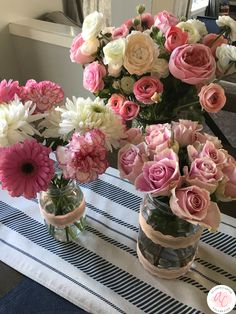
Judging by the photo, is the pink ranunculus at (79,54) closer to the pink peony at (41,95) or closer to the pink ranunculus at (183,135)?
the pink peony at (41,95)

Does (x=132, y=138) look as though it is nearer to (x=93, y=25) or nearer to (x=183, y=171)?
(x=183, y=171)

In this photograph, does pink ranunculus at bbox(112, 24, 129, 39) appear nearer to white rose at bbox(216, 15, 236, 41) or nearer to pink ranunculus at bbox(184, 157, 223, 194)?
white rose at bbox(216, 15, 236, 41)

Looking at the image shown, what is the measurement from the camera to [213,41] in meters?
0.72

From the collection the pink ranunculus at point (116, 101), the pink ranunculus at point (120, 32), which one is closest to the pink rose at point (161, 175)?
the pink ranunculus at point (116, 101)

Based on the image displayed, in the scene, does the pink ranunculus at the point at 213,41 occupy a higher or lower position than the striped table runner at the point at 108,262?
higher

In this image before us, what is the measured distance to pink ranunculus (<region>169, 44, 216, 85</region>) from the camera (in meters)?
0.64

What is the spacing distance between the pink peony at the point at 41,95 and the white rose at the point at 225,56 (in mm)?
331

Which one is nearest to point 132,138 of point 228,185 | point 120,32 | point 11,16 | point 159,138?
point 159,138

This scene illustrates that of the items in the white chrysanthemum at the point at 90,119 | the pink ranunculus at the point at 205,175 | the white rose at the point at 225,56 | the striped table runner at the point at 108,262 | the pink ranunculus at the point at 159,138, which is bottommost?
the striped table runner at the point at 108,262

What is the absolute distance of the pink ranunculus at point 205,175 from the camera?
1.54 feet

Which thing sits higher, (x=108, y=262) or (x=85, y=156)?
(x=85, y=156)

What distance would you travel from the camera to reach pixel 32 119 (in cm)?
54

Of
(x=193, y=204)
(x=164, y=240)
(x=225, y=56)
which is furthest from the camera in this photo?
(x=225, y=56)

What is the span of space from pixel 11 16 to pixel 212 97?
145cm
